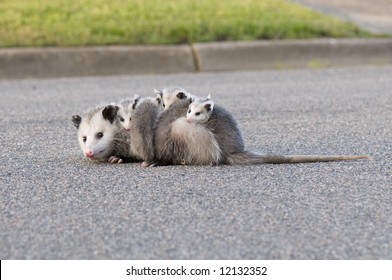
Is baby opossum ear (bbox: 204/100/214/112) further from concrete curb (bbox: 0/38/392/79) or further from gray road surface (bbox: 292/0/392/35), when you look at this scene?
gray road surface (bbox: 292/0/392/35)

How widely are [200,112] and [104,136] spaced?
77 centimetres

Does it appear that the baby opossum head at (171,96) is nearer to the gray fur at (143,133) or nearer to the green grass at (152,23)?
the gray fur at (143,133)

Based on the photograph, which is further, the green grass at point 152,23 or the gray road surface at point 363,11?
the gray road surface at point 363,11

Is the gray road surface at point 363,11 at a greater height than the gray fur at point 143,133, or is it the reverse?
the gray road surface at point 363,11

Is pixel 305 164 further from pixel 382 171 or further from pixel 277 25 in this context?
pixel 277 25

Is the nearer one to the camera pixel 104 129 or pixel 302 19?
pixel 104 129

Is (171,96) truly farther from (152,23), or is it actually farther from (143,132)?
(152,23)

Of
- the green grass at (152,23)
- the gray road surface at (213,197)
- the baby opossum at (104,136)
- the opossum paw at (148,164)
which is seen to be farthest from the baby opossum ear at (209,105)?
the green grass at (152,23)

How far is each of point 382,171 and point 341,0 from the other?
1047cm

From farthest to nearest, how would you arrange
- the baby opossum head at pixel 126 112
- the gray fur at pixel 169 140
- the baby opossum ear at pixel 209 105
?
the baby opossum head at pixel 126 112, the gray fur at pixel 169 140, the baby opossum ear at pixel 209 105

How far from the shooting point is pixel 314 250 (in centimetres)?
396

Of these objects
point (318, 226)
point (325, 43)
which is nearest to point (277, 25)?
point (325, 43)

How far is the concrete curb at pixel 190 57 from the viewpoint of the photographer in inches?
446

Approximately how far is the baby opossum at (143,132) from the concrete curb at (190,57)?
5513 mm
